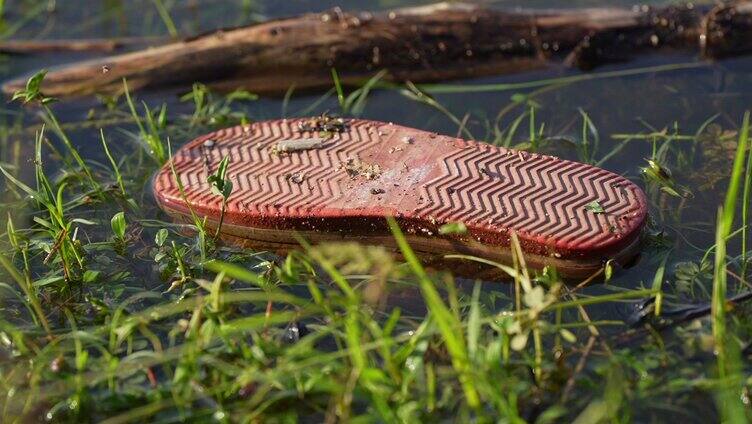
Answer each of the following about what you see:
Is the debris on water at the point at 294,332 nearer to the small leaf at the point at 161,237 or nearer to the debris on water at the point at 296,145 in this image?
the small leaf at the point at 161,237

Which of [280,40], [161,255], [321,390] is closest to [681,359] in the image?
[321,390]

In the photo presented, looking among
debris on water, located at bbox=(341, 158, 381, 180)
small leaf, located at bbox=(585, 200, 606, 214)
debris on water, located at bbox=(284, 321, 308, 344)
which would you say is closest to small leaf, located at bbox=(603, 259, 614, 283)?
small leaf, located at bbox=(585, 200, 606, 214)

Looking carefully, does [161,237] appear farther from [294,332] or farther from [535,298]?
[535,298]

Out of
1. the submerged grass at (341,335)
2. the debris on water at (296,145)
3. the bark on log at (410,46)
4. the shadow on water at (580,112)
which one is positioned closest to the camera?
the submerged grass at (341,335)

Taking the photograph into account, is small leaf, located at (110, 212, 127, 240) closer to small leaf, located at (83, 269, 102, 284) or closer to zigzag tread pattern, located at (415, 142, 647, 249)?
small leaf, located at (83, 269, 102, 284)

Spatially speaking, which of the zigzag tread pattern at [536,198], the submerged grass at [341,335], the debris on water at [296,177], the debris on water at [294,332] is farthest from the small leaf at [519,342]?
the debris on water at [296,177]

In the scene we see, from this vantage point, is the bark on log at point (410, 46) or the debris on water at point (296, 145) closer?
the debris on water at point (296, 145)

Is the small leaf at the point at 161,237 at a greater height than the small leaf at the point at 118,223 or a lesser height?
lesser

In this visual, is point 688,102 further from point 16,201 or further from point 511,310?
point 16,201
